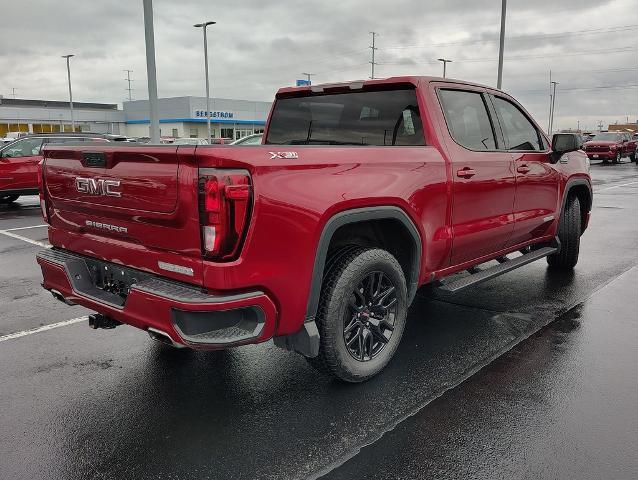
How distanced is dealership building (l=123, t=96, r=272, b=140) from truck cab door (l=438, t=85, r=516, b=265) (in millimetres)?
58699

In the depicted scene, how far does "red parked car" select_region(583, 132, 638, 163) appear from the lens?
104ft

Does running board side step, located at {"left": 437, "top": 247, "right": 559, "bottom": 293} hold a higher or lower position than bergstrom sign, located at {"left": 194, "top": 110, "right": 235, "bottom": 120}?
lower

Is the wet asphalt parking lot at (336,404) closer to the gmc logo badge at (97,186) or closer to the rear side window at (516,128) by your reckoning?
the gmc logo badge at (97,186)

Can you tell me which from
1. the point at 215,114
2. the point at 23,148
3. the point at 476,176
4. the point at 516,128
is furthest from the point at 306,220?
the point at 215,114

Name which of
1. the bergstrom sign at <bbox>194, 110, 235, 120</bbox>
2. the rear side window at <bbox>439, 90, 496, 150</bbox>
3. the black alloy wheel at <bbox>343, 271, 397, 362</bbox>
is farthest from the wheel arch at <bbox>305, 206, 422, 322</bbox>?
the bergstrom sign at <bbox>194, 110, 235, 120</bbox>

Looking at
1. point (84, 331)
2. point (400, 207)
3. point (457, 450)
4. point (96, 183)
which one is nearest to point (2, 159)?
point (84, 331)

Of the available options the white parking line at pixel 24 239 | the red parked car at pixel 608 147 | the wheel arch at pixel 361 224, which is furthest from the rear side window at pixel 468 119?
the red parked car at pixel 608 147

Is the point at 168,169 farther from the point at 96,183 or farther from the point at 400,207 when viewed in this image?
the point at 400,207

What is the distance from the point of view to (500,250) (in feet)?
16.2

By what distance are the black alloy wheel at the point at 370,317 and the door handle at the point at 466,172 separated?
100 centimetres

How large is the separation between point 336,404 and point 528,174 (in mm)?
2875

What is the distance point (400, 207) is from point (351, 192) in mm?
500

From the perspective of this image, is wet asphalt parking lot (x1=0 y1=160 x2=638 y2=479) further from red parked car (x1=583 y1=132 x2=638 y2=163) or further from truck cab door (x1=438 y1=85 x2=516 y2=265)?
red parked car (x1=583 y1=132 x2=638 y2=163)

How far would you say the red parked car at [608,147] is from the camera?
31.8 meters
